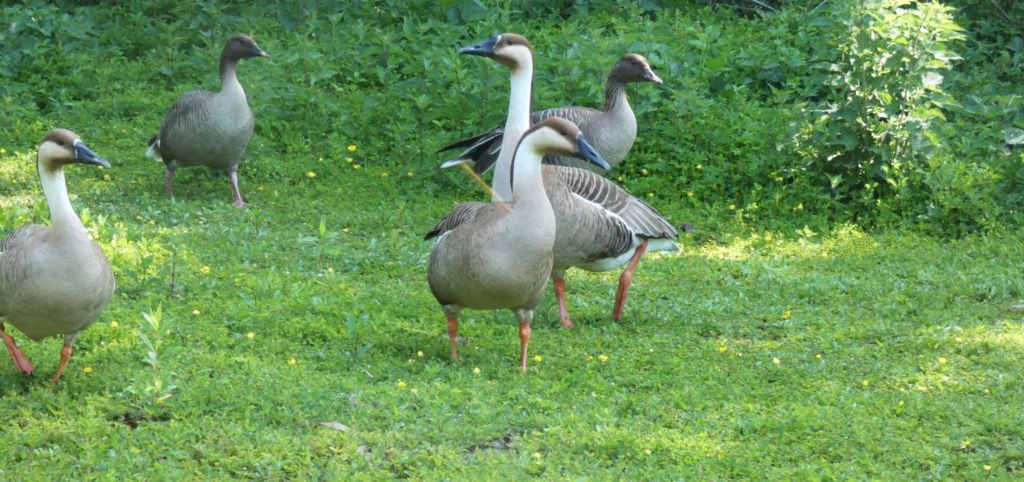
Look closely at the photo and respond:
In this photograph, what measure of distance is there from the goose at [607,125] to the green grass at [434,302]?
2.97ft

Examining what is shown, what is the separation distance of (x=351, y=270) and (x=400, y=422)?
306 centimetres

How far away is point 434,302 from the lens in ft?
27.0

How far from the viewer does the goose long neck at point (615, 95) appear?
404 inches

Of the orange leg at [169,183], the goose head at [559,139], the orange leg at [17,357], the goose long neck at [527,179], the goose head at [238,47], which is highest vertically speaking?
the goose head at [559,139]

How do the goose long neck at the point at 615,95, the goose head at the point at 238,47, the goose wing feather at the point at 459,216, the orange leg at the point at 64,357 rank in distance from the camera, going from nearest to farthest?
the orange leg at the point at 64,357 < the goose wing feather at the point at 459,216 < the goose long neck at the point at 615,95 < the goose head at the point at 238,47

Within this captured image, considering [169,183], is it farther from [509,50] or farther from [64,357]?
[64,357]

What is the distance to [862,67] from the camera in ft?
33.8

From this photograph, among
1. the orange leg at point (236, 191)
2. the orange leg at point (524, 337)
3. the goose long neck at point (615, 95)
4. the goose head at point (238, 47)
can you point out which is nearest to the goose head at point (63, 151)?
the orange leg at point (524, 337)

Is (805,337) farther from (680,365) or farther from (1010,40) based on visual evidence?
(1010,40)

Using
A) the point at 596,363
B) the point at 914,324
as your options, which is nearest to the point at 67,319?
the point at 596,363

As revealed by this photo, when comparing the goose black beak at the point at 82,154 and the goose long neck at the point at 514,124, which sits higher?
the goose black beak at the point at 82,154

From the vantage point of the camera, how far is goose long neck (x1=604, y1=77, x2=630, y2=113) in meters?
10.2

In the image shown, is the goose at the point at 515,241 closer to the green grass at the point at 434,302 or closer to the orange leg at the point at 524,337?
the orange leg at the point at 524,337

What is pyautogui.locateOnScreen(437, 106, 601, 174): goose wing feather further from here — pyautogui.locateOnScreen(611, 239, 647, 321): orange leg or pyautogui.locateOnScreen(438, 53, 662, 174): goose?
pyautogui.locateOnScreen(611, 239, 647, 321): orange leg
